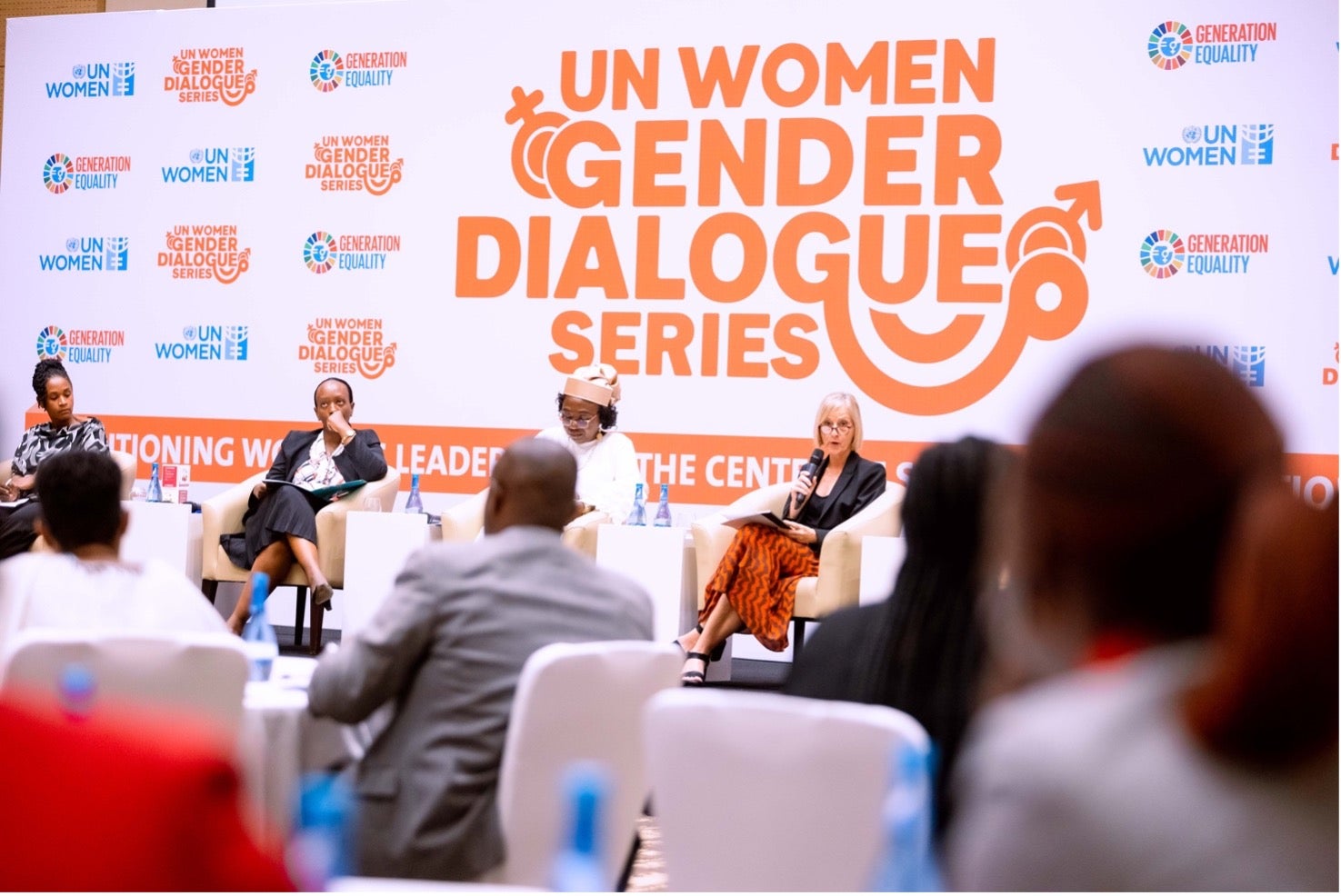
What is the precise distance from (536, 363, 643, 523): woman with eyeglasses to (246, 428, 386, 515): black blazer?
2.81 feet

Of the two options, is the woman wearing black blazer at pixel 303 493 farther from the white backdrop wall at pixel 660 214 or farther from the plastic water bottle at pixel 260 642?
the plastic water bottle at pixel 260 642

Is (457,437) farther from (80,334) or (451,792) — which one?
(451,792)

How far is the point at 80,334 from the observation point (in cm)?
815

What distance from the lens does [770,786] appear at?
1795 millimetres

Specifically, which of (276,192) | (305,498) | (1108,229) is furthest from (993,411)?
(276,192)

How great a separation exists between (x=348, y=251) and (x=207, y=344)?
38.3 inches

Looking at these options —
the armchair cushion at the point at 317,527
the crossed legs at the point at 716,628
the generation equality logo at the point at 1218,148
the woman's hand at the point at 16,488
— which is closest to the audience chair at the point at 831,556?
the crossed legs at the point at 716,628

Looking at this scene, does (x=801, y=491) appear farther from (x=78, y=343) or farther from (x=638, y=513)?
(x=78, y=343)

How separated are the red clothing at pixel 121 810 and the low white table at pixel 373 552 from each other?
546 cm

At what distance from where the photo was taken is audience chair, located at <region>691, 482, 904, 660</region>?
19.1 ft

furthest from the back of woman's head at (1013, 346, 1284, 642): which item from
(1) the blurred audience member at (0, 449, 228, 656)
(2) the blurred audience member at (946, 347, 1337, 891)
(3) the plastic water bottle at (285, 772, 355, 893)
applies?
(1) the blurred audience member at (0, 449, 228, 656)

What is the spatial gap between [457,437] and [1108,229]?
3.37m

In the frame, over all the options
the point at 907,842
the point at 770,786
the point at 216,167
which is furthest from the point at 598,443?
the point at 907,842

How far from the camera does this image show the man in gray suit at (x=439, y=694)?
89.5 inches
